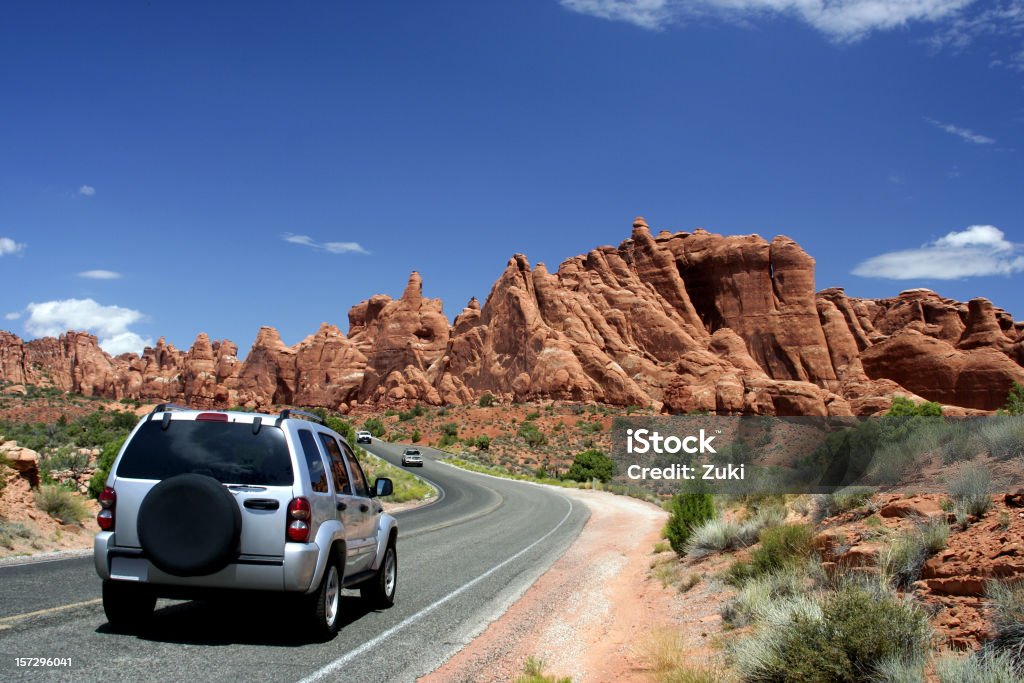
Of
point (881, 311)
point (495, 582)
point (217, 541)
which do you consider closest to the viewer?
point (217, 541)

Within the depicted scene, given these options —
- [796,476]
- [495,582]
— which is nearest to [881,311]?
[796,476]

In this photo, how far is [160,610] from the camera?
26.4ft

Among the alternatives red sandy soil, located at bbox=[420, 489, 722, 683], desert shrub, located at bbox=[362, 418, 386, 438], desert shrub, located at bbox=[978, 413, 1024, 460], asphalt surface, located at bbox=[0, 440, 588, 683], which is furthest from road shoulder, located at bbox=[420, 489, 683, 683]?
desert shrub, located at bbox=[362, 418, 386, 438]

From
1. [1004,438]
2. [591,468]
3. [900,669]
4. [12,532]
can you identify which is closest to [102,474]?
[12,532]

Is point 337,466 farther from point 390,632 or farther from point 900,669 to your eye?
point 900,669

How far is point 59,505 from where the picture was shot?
15.1 m

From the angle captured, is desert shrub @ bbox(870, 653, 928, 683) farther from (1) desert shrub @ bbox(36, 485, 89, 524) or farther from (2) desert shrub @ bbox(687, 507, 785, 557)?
(1) desert shrub @ bbox(36, 485, 89, 524)

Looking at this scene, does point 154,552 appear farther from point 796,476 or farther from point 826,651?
point 796,476

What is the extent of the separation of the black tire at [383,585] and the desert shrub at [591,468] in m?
44.3

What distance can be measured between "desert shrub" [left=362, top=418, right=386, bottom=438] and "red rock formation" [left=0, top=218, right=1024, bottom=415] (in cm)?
1086

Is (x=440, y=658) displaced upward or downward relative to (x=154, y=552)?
downward

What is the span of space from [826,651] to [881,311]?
11941 centimetres

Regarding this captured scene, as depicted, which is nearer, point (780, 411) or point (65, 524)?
point (65, 524)

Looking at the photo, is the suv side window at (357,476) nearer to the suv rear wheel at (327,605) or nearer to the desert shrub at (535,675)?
the suv rear wheel at (327,605)
